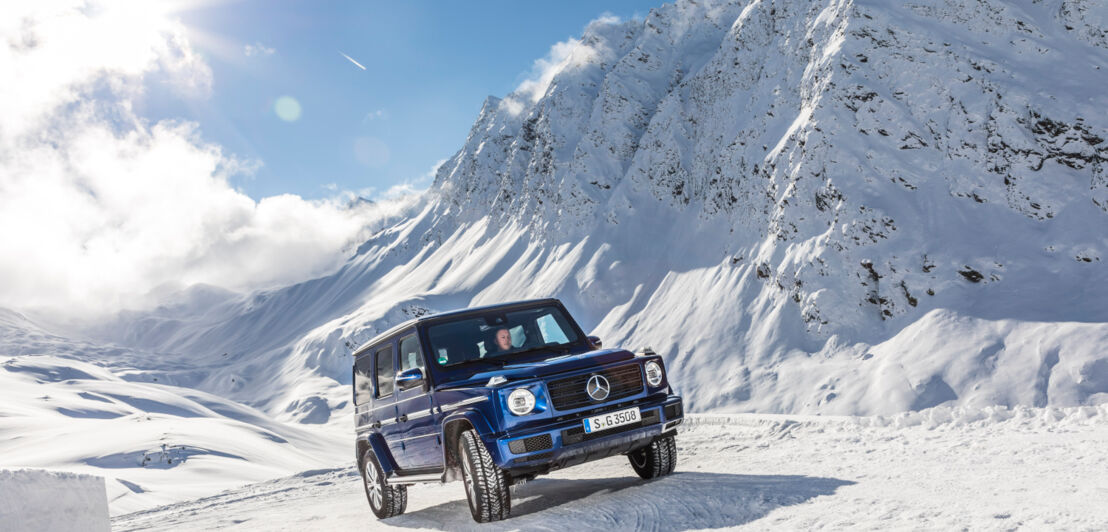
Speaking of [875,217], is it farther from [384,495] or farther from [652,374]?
[384,495]

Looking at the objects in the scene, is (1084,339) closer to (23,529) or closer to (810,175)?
(810,175)

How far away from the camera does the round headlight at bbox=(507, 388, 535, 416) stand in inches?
233

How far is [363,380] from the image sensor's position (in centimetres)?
881

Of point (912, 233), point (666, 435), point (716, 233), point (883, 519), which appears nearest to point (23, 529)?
point (666, 435)

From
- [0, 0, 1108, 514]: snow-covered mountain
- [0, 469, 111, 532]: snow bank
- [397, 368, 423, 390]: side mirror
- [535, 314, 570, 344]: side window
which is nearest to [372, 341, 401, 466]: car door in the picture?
[397, 368, 423, 390]: side mirror

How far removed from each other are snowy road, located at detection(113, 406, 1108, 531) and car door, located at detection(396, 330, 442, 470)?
0.65m

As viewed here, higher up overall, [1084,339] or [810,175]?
[810,175]

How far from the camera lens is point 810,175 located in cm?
3056

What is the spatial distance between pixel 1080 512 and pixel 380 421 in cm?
640

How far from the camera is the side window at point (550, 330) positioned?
7.44 meters

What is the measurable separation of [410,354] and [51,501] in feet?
10.2

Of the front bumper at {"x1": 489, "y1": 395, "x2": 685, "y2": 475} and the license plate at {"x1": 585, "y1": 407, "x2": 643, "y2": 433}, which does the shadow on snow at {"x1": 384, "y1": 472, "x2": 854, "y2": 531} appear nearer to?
the front bumper at {"x1": 489, "y1": 395, "x2": 685, "y2": 475}

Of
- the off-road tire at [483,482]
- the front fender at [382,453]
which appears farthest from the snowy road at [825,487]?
the front fender at [382,453]

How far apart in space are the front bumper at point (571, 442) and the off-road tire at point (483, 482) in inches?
7.5
